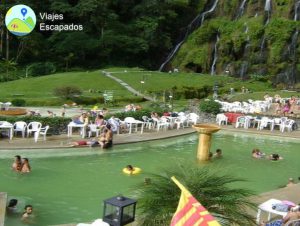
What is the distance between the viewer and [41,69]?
5256 centimetres

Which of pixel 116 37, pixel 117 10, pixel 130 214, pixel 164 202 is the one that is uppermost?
pixel 117 10

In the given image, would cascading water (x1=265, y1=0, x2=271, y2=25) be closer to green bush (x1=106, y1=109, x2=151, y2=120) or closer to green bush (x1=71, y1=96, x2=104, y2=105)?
green bush (x1=71, y1=96, x2=104, y2=105)

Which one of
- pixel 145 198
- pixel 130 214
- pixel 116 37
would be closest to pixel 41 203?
pixel 130 214

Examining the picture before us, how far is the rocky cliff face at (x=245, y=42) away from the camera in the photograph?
48031mm

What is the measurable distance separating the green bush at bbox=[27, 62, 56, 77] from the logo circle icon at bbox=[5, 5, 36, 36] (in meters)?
3.58

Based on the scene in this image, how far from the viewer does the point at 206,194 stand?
290 inches

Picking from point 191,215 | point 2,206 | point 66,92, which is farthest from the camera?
point 66,92

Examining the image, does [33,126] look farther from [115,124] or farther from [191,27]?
[191,27]

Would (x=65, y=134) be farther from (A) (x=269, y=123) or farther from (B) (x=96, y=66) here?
(B) (x=96, y=66)

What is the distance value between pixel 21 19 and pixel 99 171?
39774 millimetres

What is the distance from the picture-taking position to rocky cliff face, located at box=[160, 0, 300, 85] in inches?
1891

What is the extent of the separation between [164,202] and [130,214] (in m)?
1.39

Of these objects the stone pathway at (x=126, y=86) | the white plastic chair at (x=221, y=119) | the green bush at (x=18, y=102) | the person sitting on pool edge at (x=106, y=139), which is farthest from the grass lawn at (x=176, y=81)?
the person sitting on pool edge at (x=106, y=139)

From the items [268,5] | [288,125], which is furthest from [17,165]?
[268,5]
